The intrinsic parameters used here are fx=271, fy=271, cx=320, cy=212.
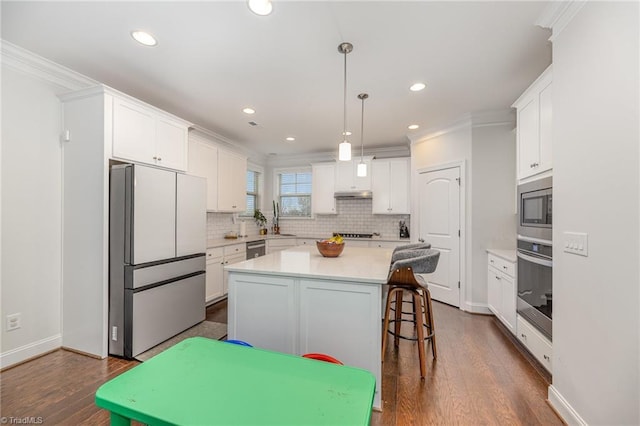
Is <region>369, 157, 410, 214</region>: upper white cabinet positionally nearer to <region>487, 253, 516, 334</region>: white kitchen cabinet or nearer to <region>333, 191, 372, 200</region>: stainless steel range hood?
<region>333, 191, 372, 200</region>: stainless steel range hood

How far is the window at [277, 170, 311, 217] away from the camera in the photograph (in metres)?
5.91

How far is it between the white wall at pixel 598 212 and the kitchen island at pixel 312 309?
1.09m

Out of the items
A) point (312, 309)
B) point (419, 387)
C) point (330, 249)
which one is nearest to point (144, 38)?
point (330, 249)

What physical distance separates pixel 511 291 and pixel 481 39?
92.5 inches

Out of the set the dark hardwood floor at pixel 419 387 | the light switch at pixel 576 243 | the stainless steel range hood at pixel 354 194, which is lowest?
the dark hardwood floor at pixel 419 387

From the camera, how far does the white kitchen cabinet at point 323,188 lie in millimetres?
5328

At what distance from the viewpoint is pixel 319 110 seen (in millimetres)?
3426

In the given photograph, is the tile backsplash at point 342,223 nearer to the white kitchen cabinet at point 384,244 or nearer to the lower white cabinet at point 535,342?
the white kitchen cabinet at point 384,244

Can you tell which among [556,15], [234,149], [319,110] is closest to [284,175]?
[234,149]

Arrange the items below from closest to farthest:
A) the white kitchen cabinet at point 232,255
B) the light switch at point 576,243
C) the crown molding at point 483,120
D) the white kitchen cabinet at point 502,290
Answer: the light switch at point 576,243
the white kitchen cabinet at point 502,290
the crown molding at point 483,120
the white kitchen cabinet at point 232,255

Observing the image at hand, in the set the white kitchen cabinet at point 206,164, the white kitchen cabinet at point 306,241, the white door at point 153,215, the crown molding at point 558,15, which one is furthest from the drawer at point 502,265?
the white kitchen cabinet at point 206,164

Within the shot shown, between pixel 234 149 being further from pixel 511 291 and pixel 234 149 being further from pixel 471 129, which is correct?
pixel 511 291

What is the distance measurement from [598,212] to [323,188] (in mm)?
4235

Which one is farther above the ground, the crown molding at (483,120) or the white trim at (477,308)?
the crown molding at (483,120)
